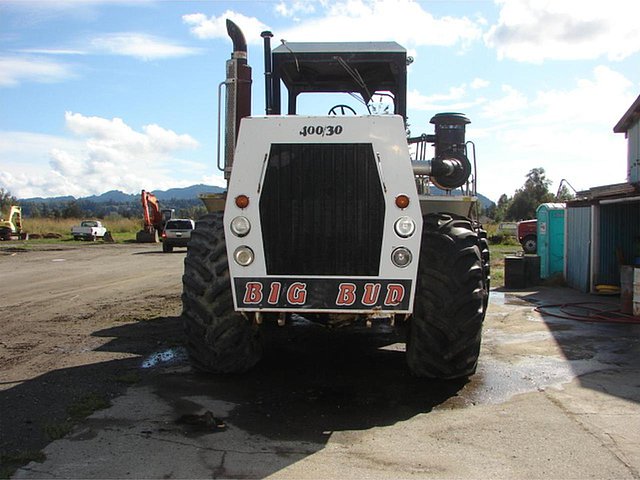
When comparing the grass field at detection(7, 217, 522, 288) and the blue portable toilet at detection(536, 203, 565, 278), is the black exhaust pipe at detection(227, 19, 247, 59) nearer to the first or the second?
the blue portable toilet at detection(536, 203, 565, 278)

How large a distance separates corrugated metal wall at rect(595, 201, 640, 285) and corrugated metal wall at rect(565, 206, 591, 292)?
0.30m

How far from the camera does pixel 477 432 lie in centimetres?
453

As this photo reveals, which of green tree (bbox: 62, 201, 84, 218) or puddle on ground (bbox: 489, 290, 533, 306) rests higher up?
green tree (bbox: 62, 201, 84, 218)

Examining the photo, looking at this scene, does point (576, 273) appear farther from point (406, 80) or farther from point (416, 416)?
point (416, 416)

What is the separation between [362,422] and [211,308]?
1623mm

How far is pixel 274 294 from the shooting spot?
16.7 feet

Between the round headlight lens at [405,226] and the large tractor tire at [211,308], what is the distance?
59.0 inches

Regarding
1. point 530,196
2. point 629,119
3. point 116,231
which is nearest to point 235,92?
point 629,119

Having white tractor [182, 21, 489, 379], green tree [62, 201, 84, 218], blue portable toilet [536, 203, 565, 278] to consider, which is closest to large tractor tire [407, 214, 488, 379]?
white tractor [182, 21, 489, 379]

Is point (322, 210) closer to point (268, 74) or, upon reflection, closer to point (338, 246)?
point (338, 246)

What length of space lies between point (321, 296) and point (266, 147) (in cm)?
130

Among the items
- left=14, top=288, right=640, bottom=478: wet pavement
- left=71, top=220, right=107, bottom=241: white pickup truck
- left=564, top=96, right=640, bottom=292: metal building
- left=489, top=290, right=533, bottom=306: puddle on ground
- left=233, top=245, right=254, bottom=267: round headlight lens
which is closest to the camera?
left=14, top=288, right=640, bottom=478: wet pavement

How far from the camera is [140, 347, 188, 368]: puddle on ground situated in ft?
21.4

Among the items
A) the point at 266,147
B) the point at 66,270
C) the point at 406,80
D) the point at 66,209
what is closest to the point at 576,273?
the point at 406,80
